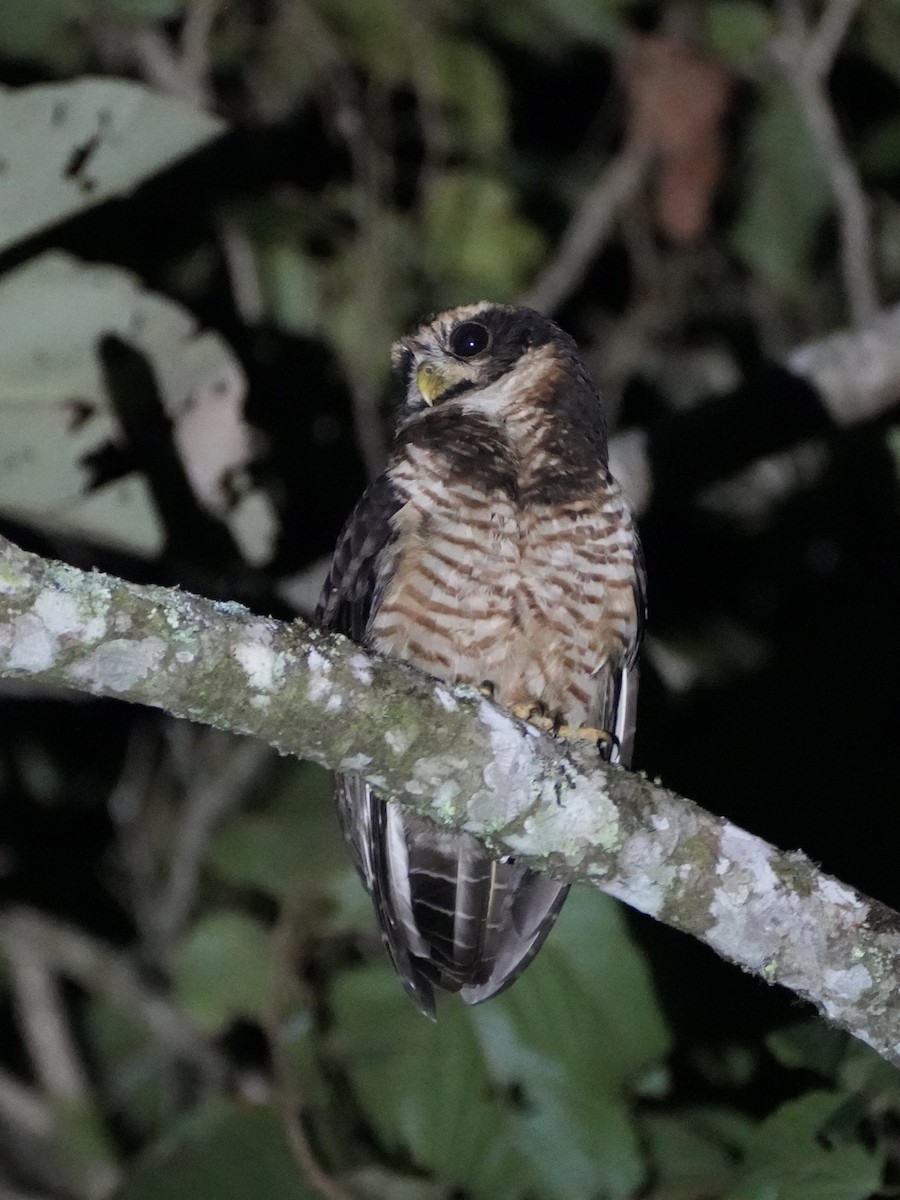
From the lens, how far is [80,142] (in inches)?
145

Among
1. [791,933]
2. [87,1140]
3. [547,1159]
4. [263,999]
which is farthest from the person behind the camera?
[87,1140]

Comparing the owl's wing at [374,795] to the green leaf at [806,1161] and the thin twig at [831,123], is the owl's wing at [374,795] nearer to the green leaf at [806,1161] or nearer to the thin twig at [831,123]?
the green leaf at [806,1161]

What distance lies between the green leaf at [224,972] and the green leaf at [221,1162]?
0.27 m

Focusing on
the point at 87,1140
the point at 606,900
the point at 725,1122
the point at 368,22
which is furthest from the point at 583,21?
the point at 87,1140

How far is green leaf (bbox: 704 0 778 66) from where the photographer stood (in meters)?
5.71

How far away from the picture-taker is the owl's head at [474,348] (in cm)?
378

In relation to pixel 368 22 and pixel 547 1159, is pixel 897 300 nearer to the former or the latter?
pixel 368 22

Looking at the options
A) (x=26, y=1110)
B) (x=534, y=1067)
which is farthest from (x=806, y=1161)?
(x=26, y=1110)

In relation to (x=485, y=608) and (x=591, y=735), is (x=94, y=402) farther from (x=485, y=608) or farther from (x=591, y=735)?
(x=591, y=735)

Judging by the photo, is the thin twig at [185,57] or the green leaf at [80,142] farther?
the thin twig at [185,57]

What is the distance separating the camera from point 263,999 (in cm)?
416

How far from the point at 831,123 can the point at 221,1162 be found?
13.4 ft

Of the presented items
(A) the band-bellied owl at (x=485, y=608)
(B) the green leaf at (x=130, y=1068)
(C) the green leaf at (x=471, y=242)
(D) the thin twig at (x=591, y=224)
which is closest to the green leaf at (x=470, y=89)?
(C) the green leaf at (x=471, y=242)

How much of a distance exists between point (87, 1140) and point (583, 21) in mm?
4308
